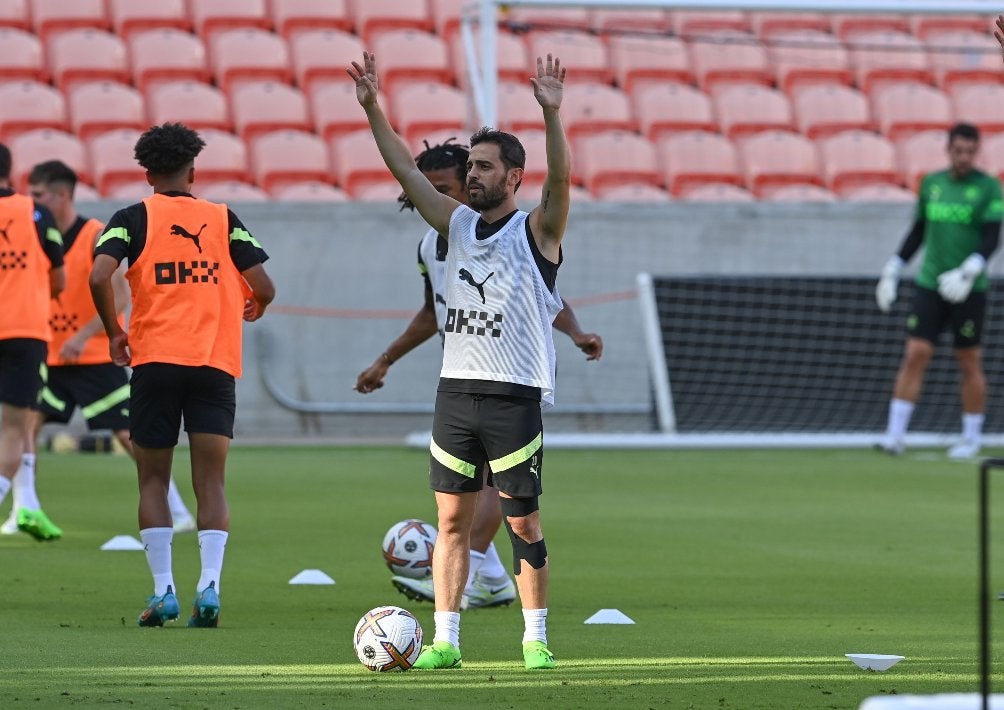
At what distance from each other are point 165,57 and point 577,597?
524 inches

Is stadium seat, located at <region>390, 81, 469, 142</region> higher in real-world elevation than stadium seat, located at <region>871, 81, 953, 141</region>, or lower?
lower

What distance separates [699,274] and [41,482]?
752 cm

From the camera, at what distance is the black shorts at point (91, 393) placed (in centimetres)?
1042

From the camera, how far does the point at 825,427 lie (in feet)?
58.3

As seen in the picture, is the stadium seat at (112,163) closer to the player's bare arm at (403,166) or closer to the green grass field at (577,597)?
the green grass field at (577,597)

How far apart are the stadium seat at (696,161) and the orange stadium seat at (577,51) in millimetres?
1569

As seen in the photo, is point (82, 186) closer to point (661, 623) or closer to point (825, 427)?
point (825, 427)

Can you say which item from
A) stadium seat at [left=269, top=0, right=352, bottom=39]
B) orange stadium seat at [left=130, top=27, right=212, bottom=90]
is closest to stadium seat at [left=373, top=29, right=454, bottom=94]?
stadium seat at [left=269, top=0, right=352, bottom=39]

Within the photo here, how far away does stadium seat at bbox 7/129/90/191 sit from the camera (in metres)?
17.8

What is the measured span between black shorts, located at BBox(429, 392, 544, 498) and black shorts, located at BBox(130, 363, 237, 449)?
1.23 m

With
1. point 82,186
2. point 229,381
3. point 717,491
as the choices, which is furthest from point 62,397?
point 82,186

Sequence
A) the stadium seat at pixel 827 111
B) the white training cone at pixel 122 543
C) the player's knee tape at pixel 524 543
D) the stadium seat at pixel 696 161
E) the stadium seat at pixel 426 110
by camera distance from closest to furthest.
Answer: the player's knee tape at pixel 524 543 → the white training cone at pixel 122 543 → the stadium seat at pixel 426 110 → the stadium seat at pixel 696 161 → the stadium seat at pixel 827 111

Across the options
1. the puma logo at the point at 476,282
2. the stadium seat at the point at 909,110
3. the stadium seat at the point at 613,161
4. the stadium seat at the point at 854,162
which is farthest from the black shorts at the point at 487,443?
the stadium seat at the point at 909,110

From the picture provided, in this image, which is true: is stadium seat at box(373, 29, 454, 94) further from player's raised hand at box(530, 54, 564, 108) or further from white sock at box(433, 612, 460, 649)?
white sock at box(433, 612, 460, 649)
